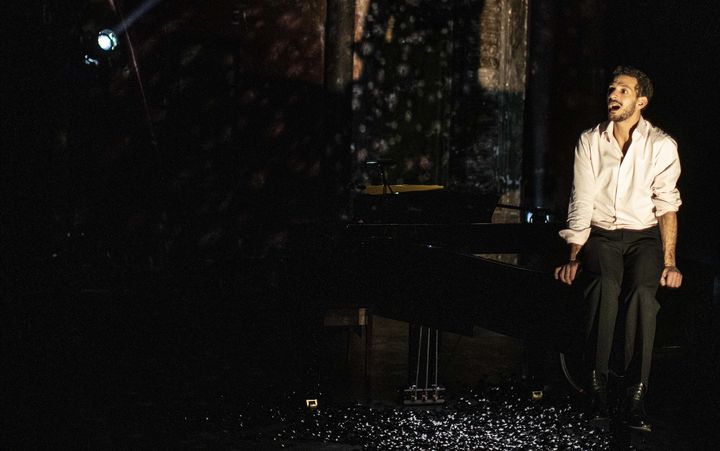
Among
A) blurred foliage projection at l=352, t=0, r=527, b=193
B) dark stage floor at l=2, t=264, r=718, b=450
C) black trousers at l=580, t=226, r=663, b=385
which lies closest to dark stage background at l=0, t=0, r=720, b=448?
blurred foliage projection at l=352, t=0, r=527, b=193

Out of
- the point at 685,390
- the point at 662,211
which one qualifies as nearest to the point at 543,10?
the point at 685,390

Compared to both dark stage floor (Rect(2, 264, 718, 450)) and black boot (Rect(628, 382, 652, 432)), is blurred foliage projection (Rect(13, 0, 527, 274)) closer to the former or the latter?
dark stage floor (Rect(2, 264, 718, 450))

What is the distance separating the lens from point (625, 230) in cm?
436

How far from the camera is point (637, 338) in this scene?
4246mm

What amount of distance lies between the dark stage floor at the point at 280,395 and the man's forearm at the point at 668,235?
2.63ft

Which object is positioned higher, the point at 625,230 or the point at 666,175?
the point at 666,175

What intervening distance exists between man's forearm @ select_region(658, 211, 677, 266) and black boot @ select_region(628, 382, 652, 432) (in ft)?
2.03

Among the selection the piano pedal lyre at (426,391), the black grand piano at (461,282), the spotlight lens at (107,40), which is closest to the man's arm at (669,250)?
the black grand piano at (461,282)

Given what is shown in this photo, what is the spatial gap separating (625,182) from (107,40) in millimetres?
6813

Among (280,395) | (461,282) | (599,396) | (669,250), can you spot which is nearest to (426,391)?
(280,395)

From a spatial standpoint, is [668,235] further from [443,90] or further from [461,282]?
Result: [443,90]

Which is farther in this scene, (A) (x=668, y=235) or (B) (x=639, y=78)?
(A) (x=668, y=235)

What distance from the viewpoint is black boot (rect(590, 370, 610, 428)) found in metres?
4.20

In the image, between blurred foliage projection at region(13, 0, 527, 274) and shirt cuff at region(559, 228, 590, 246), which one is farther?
blurred foliage projection at region(13, 0, 527, 274)
